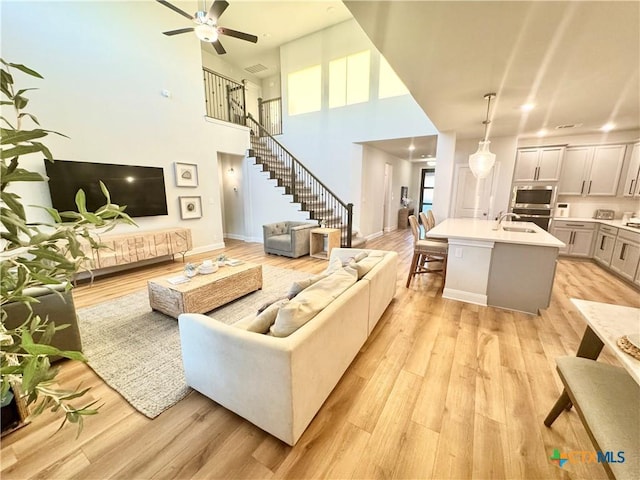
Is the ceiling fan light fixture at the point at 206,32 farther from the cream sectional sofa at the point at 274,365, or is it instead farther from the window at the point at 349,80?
the window at the point at 349,80

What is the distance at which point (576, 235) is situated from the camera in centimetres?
511

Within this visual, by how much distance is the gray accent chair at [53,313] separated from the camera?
185cm

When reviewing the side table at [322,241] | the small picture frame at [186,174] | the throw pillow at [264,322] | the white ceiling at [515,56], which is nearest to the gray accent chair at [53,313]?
the throw pillow at [264,322]

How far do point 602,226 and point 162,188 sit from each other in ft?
26.5

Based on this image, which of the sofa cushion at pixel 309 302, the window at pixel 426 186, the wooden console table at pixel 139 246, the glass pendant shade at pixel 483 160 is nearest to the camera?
the sofa cushion at pixel 309 302

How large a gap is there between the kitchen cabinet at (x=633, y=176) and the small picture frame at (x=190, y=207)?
26.5 feet

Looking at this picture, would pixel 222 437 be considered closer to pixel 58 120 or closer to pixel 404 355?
pixel 404 355

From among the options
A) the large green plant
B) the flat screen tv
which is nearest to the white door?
the flat screen tv

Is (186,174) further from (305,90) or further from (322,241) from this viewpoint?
(305,90)

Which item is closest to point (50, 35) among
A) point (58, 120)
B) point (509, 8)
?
point (58, 120)

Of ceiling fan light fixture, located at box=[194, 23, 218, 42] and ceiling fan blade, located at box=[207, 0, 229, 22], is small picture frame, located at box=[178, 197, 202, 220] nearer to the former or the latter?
ceiling fan light fixture, located at box=[194, 23, 218, 42]

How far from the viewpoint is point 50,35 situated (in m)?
3.61

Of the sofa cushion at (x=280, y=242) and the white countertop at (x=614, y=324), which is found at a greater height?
the white countertop at (x=614, y=324)

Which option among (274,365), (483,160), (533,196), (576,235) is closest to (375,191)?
(533,196)
